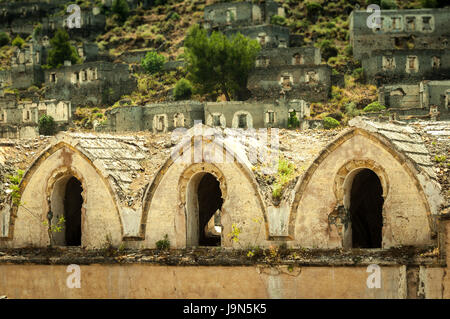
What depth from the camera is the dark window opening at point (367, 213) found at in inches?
918

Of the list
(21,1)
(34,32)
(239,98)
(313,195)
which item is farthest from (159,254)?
(21,1)

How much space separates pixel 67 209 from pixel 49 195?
1632 mm

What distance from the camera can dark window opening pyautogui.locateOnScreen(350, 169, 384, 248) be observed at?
23.3 m

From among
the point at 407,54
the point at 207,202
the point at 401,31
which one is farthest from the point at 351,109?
the point at 207,202

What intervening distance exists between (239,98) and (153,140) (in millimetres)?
57259

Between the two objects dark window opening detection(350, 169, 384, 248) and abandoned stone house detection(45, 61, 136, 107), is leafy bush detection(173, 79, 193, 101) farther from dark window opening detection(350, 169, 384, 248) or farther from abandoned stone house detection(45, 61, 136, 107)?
dark window opening detection(350, 169, 384, 248)

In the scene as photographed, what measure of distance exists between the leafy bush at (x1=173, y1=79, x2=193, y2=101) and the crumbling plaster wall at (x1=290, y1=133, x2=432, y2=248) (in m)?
64.0

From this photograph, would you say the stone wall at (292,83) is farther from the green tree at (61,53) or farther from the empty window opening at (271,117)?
the green tree at (61,53)

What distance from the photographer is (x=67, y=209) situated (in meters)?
24.3

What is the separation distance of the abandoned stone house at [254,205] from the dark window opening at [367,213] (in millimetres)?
31

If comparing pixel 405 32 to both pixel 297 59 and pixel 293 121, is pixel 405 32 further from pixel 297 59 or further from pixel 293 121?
pixel 293 121

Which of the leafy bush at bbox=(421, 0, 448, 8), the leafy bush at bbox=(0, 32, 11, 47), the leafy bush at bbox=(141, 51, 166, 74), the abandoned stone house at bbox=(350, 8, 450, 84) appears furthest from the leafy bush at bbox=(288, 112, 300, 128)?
the leafy bush at bbox=(0, 32, 11, 47)

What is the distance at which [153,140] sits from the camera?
2430 centimetres

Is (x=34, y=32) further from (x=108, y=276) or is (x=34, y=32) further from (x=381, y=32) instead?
(x=108, y=276)
